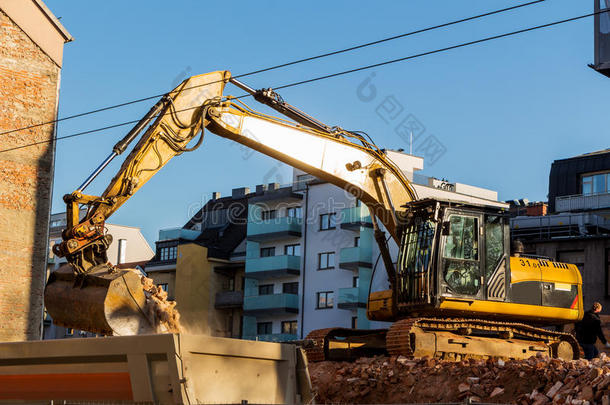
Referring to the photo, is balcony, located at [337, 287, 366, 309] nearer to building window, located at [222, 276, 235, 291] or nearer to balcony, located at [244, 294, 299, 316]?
balcony, located at [244, 294, 299, 316]

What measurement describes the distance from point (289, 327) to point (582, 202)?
65.9 ft

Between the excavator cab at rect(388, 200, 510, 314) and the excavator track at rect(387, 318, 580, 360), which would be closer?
the excavator track at rect(387, 318, 580, 360)

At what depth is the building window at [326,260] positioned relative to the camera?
57.4 meters

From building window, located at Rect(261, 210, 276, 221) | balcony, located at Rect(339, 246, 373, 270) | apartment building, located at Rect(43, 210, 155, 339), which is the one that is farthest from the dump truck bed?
apartment building, located at Rect(43, 210, 155, 339)

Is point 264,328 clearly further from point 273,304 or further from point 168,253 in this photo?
point 168,253

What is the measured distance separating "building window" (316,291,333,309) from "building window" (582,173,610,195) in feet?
57.4

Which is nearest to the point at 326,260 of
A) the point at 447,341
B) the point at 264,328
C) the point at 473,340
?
the point at 264,328

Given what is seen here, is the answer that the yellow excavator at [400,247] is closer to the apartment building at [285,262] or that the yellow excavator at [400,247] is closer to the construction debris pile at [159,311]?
the construction debris pile at [159,311]

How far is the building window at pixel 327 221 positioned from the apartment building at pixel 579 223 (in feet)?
39.8

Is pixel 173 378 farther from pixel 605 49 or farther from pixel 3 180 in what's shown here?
pixel 605 49

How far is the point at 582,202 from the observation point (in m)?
55.1

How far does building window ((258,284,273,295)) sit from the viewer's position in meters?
60.8

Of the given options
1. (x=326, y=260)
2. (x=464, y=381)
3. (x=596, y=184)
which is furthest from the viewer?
(x=326, y=260)

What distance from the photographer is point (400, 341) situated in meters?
17.4
